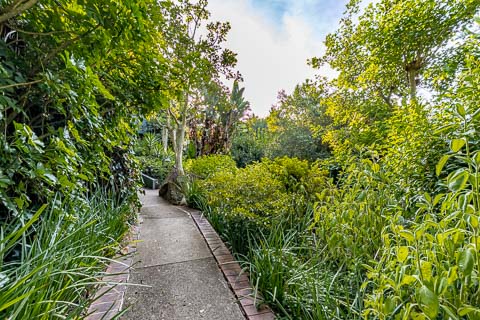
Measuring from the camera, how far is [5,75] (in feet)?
3.79

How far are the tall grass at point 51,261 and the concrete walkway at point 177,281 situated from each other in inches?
15.0

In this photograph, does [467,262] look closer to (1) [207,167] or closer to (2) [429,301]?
(2) [429,301]

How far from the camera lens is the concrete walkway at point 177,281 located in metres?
1.69

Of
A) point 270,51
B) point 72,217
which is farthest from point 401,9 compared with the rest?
point 72,217

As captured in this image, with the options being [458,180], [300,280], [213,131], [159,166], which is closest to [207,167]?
[213,131]

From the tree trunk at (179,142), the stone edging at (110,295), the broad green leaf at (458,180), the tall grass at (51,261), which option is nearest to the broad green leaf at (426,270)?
the broad green leaf at (458,180)

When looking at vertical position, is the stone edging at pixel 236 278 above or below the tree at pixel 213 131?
below

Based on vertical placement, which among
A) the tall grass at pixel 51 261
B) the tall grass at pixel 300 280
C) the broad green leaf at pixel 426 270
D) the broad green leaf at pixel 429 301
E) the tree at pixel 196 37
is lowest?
the tall grass at pixel 300 280

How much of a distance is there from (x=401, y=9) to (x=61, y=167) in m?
4.71

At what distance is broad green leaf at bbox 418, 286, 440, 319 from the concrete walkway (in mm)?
1290

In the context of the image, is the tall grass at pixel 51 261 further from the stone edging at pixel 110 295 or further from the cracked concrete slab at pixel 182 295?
the cracked concrete slab at pixel 182 295

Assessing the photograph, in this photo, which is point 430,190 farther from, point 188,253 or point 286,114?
point 286,114

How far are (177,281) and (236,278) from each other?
1.86 ft

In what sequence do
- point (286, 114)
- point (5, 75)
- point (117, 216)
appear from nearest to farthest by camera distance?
point (5, 75) < point (117, 216) < point (286, 114)
